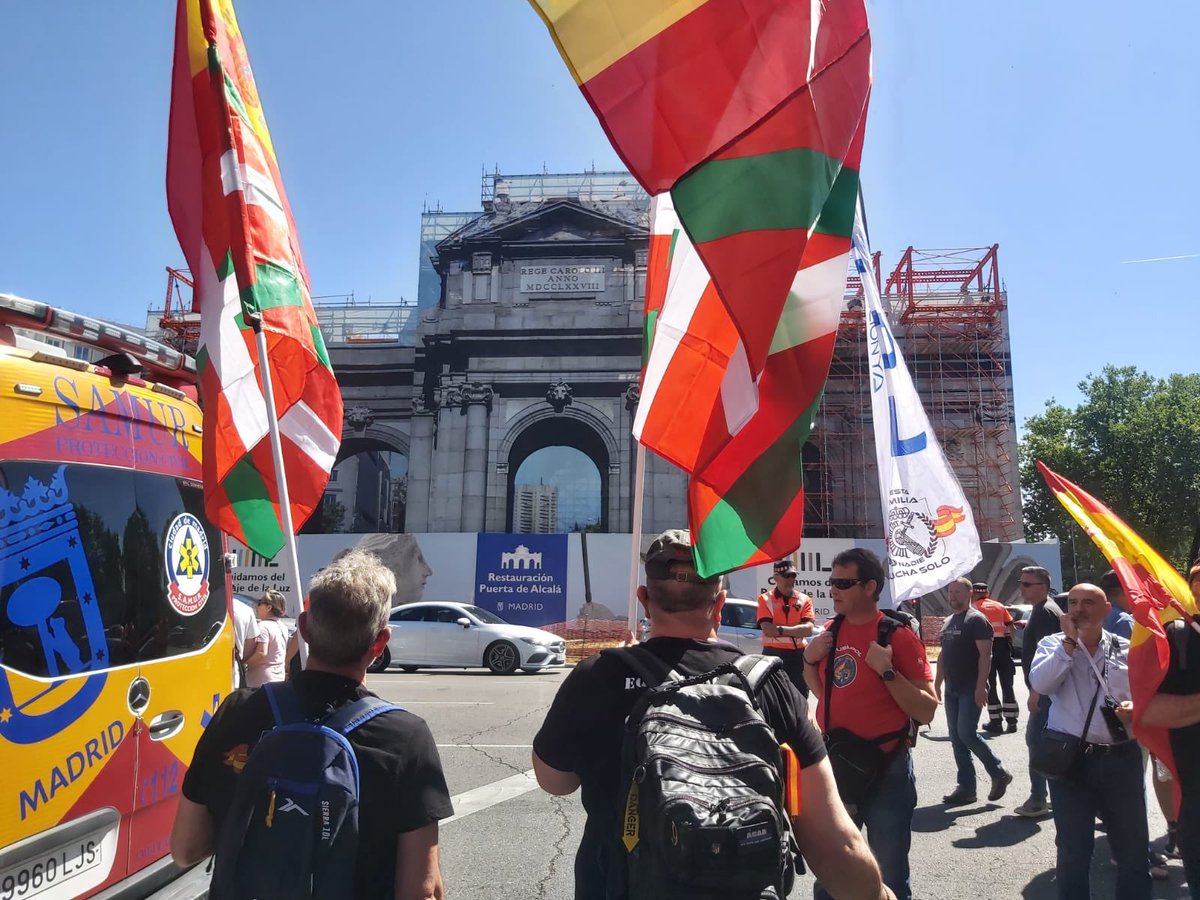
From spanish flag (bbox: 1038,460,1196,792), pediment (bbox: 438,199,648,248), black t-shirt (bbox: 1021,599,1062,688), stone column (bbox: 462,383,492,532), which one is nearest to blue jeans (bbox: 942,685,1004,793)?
black t-shirt (bbox: 1021,599,1062,688)

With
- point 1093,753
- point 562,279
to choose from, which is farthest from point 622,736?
point 562,279

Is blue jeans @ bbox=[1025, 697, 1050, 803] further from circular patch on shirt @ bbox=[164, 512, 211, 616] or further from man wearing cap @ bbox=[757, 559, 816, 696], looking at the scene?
circular patch on shirt @ bbox=[164, 512, 211, 616]

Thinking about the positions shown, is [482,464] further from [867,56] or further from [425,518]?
[867,56]

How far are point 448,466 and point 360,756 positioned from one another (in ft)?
87.7

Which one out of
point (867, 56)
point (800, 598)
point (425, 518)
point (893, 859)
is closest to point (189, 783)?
point (893, 859)

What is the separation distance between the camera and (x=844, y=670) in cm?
357

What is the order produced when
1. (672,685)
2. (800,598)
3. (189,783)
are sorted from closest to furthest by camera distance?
(672,685), (189,783), (800,598)

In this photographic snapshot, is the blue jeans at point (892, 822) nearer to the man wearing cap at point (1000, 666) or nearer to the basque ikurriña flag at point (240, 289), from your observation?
the basque ikurriña flag at point (240, 289)

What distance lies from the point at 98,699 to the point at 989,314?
31.1 meters

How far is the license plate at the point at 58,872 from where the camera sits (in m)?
2.68

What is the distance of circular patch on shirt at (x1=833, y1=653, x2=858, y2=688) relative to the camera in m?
3.55

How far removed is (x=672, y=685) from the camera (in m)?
1.94

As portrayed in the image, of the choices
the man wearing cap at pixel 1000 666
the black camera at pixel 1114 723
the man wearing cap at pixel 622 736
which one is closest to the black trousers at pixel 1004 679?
the man wearing cap at pixel 1000 666

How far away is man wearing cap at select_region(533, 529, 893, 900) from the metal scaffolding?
27.4 m
